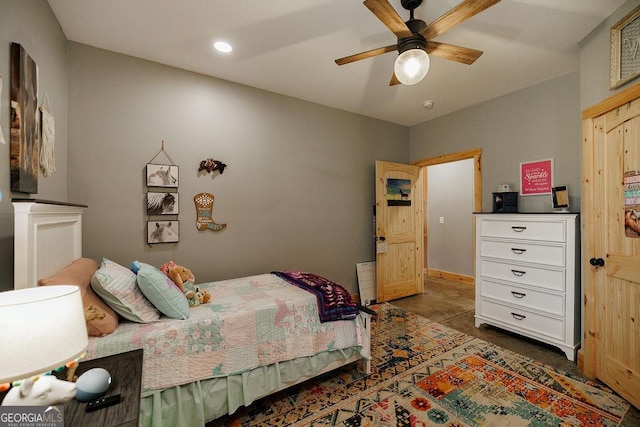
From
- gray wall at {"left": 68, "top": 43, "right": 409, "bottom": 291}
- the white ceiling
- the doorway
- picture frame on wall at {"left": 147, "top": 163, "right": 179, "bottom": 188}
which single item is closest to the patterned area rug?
gray wall at {"left": 68, "top": 43, "right": 409, "bottom": 291}

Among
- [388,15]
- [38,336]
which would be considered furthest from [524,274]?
[38,336]

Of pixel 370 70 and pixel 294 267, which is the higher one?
pixel 370 70

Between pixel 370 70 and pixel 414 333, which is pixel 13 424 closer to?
pixel 414 333

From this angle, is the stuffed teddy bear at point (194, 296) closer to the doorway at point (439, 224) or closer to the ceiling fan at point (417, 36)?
the ceiling fan at point (417, 36)

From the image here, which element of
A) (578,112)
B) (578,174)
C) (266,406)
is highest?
(578,112)

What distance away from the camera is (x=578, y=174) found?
2.81 meters

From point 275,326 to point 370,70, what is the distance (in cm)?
251

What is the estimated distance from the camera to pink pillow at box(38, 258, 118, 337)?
1.41 metres

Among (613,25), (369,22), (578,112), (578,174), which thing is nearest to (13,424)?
(369,22)

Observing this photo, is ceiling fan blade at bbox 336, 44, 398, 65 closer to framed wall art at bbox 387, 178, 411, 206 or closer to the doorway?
framed wall art at bbox 387, 178, 411, 206

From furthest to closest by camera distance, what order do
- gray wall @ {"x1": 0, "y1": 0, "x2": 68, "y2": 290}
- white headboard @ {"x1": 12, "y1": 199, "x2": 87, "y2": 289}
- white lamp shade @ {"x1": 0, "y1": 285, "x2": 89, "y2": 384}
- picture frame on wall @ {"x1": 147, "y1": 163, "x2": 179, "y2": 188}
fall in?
picture frame on wall @ {"x1": 147, "y1": 163, "x2": 179, "y2": 188}
gray wall @ {"x1": 0, "y1": 0, "x2": 68, "y2": 290}
white headboard @ {"x1": 12, "y1": 199, "x2": 87, "y2": 289}
white lamp shade @ {"x1": 0, "y1": 285, "x2": 89, "y2": 384}

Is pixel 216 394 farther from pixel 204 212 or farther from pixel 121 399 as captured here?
pixel 204 212

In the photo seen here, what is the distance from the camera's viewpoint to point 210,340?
172cm

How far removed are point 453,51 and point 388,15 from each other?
0.64m
